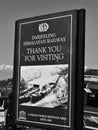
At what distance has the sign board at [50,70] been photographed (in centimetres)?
70

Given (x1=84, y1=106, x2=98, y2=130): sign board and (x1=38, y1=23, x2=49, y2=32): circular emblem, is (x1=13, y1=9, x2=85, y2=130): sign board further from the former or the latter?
(x1=84, y1=106, x2=98, y2=130): sign board

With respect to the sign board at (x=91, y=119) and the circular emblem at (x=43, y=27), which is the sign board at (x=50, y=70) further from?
the sign board at (x=91, y=119)

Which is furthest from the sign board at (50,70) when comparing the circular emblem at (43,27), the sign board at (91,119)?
the sign board at (91,119)

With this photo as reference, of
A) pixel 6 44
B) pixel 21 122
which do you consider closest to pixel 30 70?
pixel 21 122

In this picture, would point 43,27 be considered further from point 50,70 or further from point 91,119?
point 91,119

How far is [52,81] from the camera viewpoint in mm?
739

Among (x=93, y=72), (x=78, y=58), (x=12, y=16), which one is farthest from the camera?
(x=12, y=16)

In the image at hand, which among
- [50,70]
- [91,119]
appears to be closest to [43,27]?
[50,70]

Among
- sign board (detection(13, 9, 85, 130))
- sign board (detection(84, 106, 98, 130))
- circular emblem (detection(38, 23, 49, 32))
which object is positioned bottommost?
sign board (detection(84, 106, 98, 130))

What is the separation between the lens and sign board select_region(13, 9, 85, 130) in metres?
0.70

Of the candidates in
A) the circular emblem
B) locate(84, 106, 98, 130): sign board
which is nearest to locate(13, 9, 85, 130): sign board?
the circular emblem

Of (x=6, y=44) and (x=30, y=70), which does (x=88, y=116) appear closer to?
(x=30, y=70)

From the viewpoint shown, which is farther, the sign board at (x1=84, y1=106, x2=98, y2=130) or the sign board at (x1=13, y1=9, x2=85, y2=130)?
the sign board at (x1=84, y1=106, x2=98, y2=130)

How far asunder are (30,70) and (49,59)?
0.08 metres
